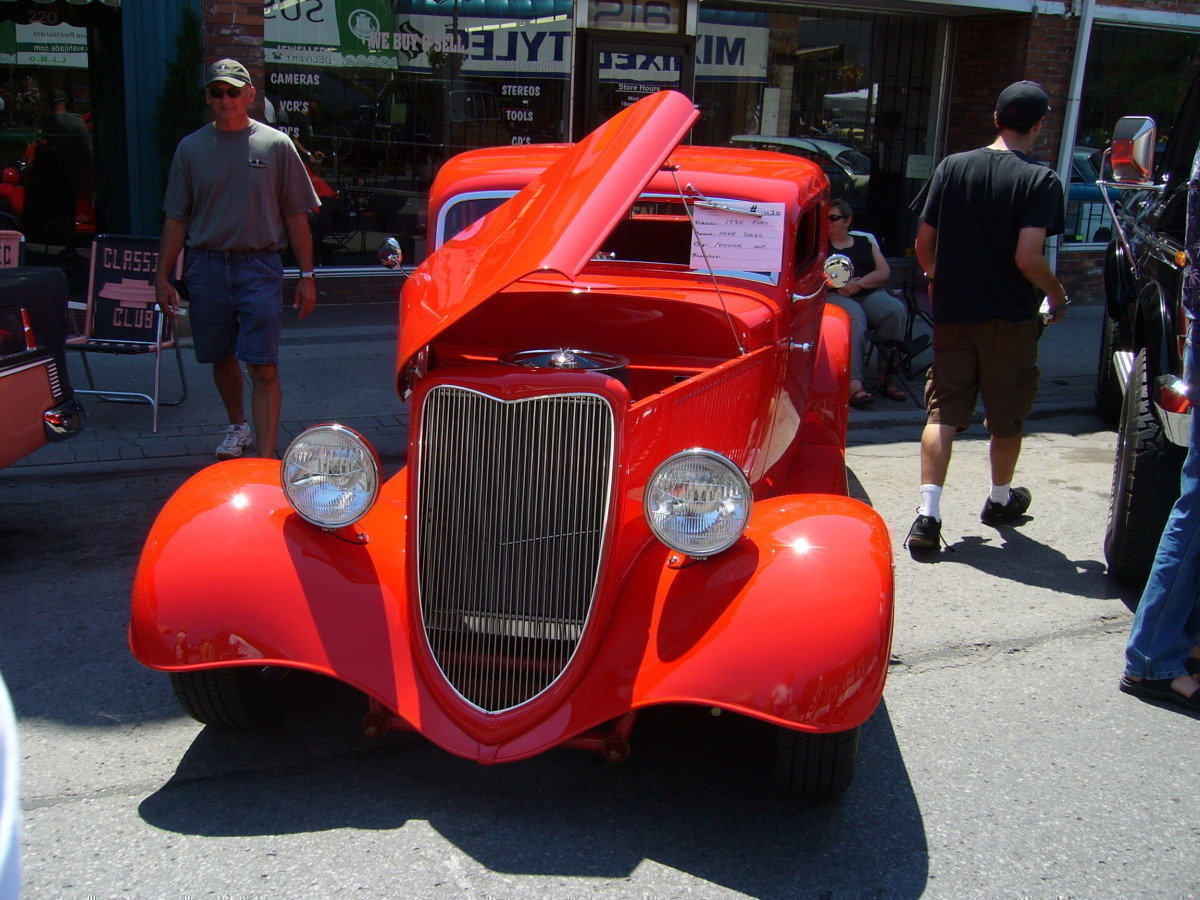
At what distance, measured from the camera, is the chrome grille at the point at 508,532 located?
290cm

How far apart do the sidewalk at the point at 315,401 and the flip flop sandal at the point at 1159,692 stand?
3.20m

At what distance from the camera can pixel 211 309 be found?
543cm

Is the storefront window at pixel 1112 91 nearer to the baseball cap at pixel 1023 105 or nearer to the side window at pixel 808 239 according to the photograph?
the baseball cap at pixel 1023 105

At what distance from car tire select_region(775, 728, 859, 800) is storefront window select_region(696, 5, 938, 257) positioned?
8.70 meters

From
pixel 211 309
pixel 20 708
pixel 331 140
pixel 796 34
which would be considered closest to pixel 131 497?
pixel 211 309

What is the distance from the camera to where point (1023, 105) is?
460cm

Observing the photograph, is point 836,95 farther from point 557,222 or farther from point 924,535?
point 557,222

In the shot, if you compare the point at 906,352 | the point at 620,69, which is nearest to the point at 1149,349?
the point at 906,352

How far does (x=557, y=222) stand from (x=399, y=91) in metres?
7.12

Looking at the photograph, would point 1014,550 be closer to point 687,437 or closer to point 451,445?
point 687,437

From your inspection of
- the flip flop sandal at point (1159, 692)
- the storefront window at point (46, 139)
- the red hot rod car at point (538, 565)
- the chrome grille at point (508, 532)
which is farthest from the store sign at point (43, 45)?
the flip flop sandal at point (1159, 692)

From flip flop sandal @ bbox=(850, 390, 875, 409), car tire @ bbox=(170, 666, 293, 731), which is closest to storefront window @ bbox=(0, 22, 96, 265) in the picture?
flip flop sandal @ bbox=(850, 390, 875, 409)

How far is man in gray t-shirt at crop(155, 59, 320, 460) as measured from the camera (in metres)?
5.29

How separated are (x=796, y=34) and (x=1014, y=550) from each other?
736cm
